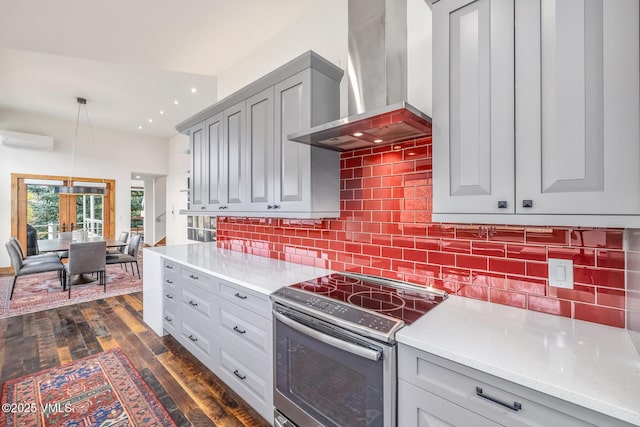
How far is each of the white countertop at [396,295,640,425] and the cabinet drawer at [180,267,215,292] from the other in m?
1.58

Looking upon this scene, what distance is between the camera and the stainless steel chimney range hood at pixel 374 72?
1604 millimetres

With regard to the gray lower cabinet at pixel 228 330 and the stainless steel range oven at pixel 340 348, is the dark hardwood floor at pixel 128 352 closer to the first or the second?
the gray lower cabinet at pixel 228 330

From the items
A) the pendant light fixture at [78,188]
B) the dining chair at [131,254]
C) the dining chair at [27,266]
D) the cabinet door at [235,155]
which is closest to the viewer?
the cabinet door at [235,155]

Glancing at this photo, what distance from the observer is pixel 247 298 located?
6.08ft

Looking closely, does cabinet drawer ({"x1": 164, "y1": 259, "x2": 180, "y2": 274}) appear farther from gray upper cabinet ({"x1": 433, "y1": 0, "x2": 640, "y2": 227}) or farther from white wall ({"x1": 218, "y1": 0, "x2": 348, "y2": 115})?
gray upper cabinet ({"x1": 433, "y1": 0, "x2": 640, "y2": 227})

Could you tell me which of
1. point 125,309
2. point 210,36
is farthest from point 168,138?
point 210,36

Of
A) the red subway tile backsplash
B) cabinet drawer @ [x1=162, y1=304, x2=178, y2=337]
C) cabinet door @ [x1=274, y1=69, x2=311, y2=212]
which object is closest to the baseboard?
cabinet drawer @ [x1=162, y1=304, x2=178, y2=337]

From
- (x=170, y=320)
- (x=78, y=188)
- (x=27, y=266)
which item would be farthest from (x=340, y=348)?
(x=27, y=266)

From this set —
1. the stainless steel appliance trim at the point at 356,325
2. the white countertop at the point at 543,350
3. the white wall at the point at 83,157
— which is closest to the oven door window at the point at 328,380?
the stainless steel appliance trim at the point at 356,325

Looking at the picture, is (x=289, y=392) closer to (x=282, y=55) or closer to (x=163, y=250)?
(x=163, y=250)

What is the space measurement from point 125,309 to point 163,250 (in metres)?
1.43

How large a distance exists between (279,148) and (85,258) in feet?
14.1

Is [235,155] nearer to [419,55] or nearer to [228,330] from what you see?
[228,330]

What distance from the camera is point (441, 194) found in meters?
1.31
